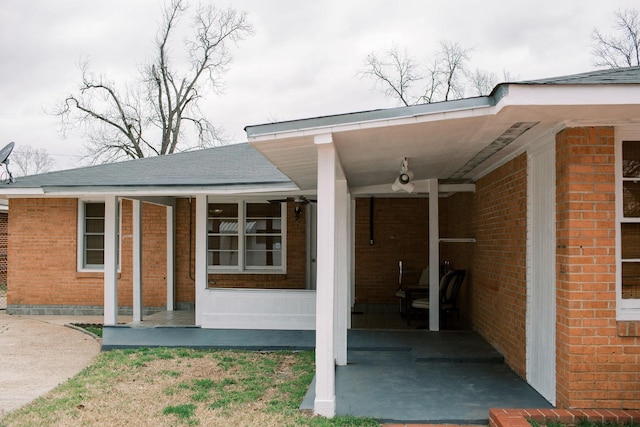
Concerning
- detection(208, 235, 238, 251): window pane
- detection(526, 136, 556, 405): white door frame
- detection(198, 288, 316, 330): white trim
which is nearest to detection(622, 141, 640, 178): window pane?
detection(526, 136, 556, 405): white door frame

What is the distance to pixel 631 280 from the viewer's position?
184 inches

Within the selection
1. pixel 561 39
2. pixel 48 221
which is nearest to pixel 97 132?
pixel 48 221

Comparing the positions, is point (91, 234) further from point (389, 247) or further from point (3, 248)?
point (3, 248)

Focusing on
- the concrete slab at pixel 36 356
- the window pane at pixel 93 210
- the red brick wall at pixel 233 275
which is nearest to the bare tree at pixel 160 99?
the window pane at pixel 93 210

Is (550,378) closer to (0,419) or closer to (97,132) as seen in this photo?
(0,419)

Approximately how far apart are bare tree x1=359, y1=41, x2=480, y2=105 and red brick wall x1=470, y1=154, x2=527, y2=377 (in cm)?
1985

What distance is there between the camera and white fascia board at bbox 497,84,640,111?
3.99 metres

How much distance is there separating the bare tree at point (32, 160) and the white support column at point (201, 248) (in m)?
33.7

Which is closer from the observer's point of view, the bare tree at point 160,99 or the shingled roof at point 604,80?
the shingled roof at point 604,80

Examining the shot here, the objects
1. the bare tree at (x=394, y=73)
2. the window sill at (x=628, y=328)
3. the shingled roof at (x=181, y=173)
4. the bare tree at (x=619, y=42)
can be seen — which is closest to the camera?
the window sill at (x=628, y=328)

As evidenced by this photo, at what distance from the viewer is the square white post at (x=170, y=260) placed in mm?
11516

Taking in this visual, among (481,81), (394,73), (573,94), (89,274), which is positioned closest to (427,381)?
(573,94)

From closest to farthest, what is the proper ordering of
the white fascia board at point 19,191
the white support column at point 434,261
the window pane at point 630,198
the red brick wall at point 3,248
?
the window pane at point 630,198 < the white support column at point 434,261 < the white fascia board at point 19,191 < the red brick wall at point 3,248

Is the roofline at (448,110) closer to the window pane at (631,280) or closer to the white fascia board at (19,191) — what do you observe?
the window pane at (631,280)
